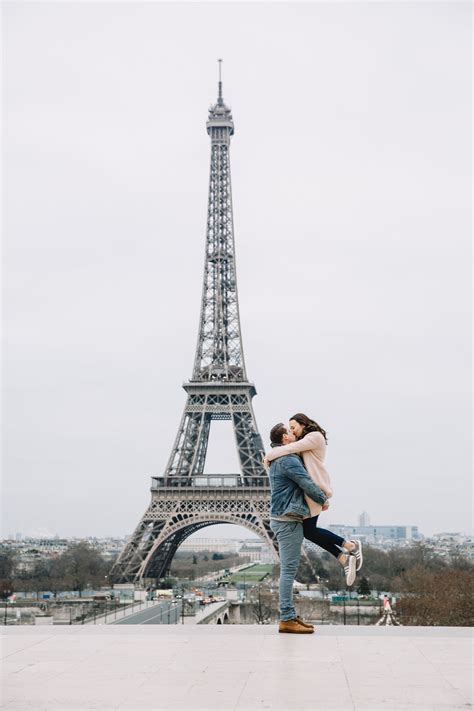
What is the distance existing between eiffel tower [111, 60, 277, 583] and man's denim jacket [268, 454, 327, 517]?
131 ft

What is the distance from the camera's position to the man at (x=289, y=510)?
7996 millimetres

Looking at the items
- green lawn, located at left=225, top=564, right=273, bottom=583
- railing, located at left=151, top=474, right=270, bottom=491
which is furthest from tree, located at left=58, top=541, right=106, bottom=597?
green lawn, located at left=225, top=564, right=273, bottom=583

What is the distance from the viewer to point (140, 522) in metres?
50.4

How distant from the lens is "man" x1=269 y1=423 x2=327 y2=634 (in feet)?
26.2

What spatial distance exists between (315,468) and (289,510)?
1.51 feet

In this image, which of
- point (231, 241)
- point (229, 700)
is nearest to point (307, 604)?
point (231, 241)

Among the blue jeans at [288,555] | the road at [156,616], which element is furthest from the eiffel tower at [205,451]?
the blue jeans at [288,555]

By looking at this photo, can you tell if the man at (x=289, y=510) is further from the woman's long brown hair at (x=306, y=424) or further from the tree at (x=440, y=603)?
the tree at (x=440, y=603)

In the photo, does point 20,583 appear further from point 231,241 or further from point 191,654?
point 191,654

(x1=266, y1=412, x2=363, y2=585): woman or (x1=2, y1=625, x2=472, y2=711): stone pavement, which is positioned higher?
(x1=266, y1=412, x2=363, y2=585): woman

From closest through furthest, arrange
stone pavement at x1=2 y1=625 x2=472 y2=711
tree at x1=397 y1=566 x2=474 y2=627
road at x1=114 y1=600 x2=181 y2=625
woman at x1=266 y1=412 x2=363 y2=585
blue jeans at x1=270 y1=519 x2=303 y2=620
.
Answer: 1. stone pavement at x1=2 y1=625 x2=472 y2=711
2. woman at x1=266 y1=412 x2=363 y2=585
3. blue jeans at x1=270 y1=519 x2=303 y2=620
4. road at x1=114 y1=600 x2=181 y2=625
5. tree at x1=397 y1=566 x2=474 y2=627

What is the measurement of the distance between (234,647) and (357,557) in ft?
4.75

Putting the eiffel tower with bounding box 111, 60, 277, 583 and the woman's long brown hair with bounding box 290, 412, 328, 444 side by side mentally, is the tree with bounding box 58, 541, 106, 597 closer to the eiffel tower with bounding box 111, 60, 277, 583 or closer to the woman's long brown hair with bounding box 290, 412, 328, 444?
the eiffel tower with bounding box 111, 60, 277, 583

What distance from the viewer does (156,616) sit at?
31531 mm
